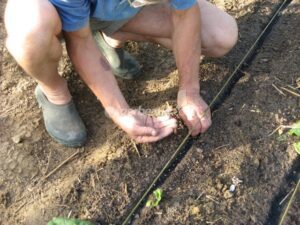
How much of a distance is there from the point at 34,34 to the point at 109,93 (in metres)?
0.39

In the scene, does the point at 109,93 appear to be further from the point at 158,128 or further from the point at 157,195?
the point at 157,195

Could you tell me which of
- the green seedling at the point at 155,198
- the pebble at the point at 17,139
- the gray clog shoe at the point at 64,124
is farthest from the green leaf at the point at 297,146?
the pebble at the point at 17,139

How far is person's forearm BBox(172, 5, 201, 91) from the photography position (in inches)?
78.6

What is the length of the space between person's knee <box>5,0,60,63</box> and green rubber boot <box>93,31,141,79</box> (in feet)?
1.73

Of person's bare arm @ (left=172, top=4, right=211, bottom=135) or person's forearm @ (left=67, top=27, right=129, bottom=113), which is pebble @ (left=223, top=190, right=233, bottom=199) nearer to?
Result: person's bare arm @ (left=172, top=4, right=211, bottom=135)

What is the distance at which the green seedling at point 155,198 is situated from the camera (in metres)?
1.88

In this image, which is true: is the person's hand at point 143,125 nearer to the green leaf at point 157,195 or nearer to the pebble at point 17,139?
the green leaf at point 157,195

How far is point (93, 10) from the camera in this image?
1.90 metres

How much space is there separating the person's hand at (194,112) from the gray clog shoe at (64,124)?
0.43 metres

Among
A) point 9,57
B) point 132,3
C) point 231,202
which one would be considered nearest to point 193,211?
point 231,202

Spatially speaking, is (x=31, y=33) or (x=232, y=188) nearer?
(x=31, y=33)

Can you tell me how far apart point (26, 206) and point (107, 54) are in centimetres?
82

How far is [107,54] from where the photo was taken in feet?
7.66

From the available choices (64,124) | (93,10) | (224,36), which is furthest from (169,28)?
(64,124)
